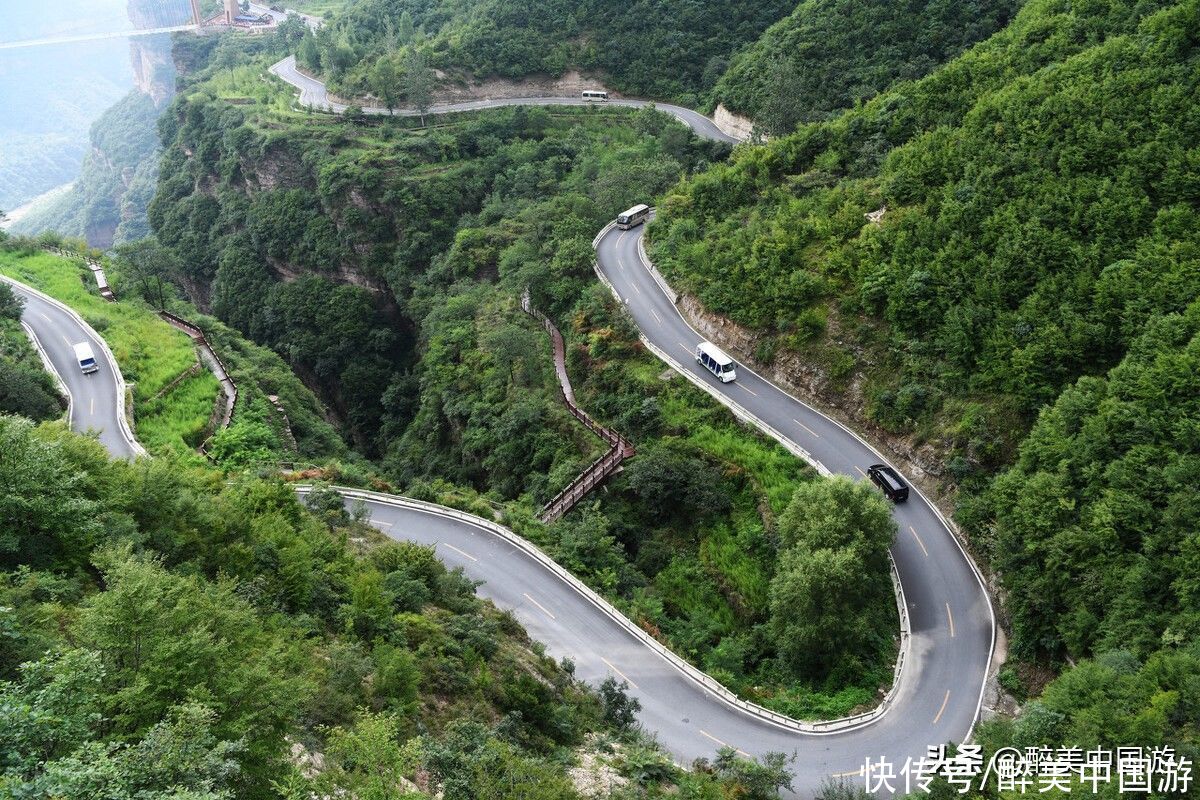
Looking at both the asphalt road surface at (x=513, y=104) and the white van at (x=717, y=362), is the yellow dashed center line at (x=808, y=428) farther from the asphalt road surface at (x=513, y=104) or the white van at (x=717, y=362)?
the asphalt road surface at (x=513, y=104)

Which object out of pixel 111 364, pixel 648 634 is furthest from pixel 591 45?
pixel 648 634

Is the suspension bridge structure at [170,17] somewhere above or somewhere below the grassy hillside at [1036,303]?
above

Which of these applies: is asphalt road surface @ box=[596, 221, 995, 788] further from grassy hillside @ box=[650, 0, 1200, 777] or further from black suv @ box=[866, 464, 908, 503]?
grassy hillside @ box=[650, 0, 1200, 777]

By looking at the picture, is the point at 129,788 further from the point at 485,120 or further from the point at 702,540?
the point at 485,120

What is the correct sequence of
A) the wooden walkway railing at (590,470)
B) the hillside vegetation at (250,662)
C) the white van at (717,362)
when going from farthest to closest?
the white van at (717,362) → the wooden walkway railing at (590,470) → the hillside vegetation at (250,662)

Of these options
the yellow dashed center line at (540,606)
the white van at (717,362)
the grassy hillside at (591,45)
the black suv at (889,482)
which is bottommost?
the yellow dashed center line at (540,606)

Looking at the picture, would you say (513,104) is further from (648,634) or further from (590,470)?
(648,634)

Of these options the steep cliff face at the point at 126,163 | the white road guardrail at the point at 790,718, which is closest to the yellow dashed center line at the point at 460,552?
the white road guardrail at the point at 790,718
